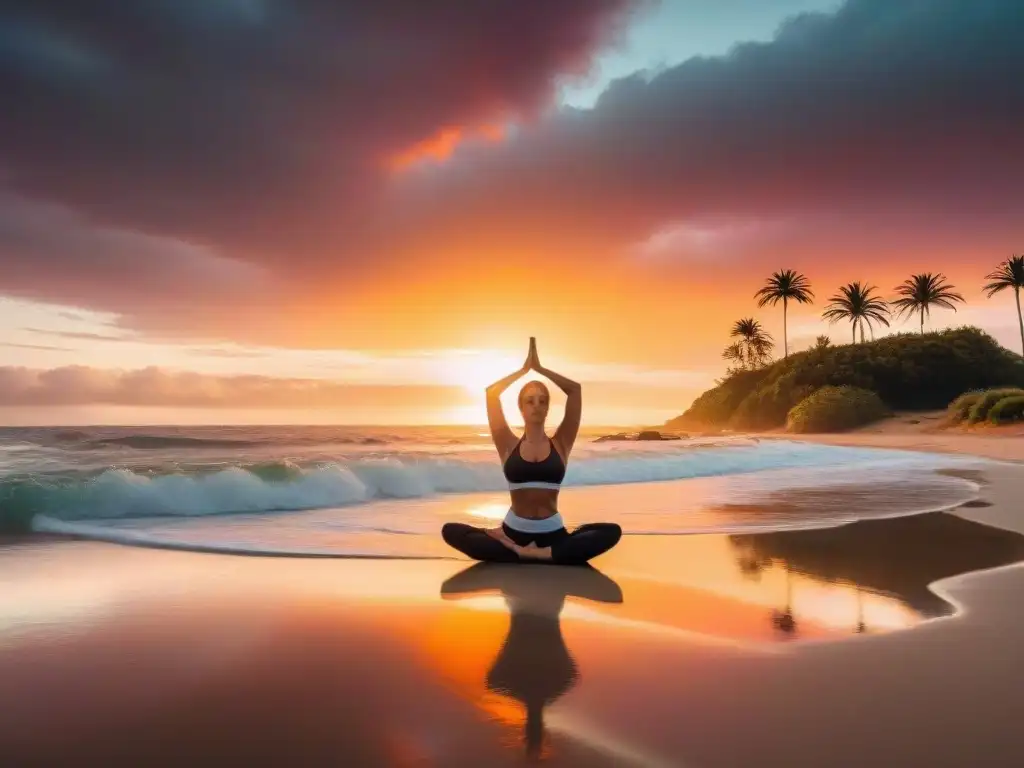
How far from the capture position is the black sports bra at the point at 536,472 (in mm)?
6711

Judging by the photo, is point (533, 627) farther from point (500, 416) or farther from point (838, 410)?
point (838, 410)

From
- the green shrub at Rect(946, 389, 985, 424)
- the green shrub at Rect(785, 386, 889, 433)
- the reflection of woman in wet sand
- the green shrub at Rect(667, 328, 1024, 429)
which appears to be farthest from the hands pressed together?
the green shrub at Rect(667, 328, 1024, 429)

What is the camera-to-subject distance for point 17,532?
366 inches

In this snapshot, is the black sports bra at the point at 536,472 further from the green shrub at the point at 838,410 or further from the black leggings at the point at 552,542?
the green shrub at the point at 838,410

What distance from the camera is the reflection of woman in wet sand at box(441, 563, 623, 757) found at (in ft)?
11.7

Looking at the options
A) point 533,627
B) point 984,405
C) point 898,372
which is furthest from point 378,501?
point 898,372

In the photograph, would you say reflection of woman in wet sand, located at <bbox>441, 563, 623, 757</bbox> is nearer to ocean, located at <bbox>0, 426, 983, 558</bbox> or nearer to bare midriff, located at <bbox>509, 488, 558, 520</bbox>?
bare midriff, located at <bbox>509, 488, 558, 520</bbox>

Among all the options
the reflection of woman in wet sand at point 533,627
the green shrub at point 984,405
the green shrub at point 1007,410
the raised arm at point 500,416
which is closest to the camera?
the reflection of woman in wet sand at point 533,627

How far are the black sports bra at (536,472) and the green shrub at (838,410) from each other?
170ft

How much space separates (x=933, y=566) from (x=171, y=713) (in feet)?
21.9

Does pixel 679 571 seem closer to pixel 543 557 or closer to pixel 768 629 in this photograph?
pixel 543 557

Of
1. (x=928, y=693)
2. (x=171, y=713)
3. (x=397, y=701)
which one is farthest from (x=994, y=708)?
(x=171, y=713)

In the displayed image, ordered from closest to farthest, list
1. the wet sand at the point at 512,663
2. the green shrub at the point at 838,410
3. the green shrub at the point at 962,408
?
the wet sand at the point at 512,663
the green shrub at the point at 962,408
the green shrub at the point at 838,410

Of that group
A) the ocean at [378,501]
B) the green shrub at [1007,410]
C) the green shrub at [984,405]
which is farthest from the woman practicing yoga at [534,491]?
the green shrub at [984,405]
